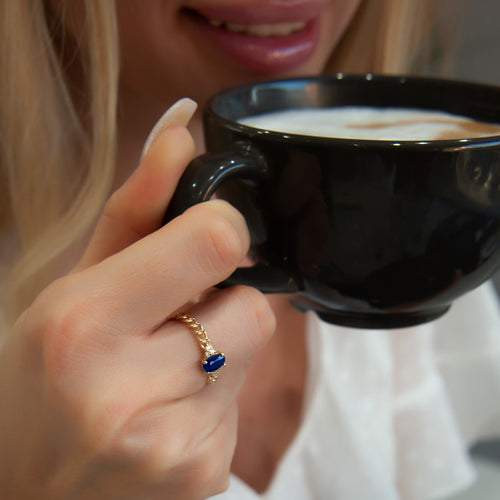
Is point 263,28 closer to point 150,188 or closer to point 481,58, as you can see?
point 150,188

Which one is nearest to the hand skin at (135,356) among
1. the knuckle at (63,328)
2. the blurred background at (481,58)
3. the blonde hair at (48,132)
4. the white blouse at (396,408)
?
the knuckle at (63,328)

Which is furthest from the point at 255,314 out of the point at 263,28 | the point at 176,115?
the point at 263,28

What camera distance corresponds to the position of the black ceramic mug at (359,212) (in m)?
0.35

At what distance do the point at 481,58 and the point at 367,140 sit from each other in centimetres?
105

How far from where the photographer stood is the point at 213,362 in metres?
0.38

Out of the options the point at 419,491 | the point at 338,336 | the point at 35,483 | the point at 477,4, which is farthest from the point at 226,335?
the point at 477,4

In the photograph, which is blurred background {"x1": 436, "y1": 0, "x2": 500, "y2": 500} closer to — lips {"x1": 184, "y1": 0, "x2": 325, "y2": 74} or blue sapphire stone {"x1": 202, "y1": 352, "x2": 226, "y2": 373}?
lips {"x1": 184, "y1": 0, "x2": 325, "y2": 74}

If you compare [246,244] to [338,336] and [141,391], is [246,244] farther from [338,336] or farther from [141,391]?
[338,336]

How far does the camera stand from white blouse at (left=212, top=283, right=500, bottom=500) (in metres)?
0.91

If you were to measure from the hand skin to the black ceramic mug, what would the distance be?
24 mm

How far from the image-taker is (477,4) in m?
1.16

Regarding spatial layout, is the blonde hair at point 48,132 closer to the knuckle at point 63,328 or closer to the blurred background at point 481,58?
the knuckle at point 63,328

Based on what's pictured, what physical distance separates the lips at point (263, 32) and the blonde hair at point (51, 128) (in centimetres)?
11

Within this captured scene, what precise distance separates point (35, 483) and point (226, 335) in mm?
185
